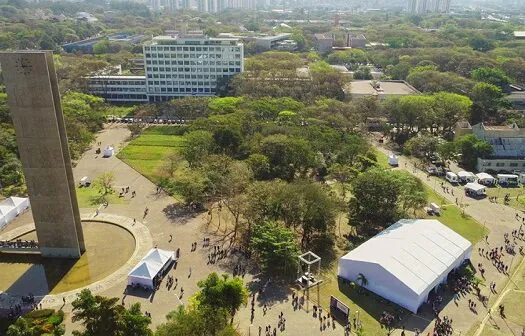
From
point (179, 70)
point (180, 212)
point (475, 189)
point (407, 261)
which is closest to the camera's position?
point (407, 261)

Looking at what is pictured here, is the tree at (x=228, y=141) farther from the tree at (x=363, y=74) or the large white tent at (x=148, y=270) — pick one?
the tree at (x=363, y=74)

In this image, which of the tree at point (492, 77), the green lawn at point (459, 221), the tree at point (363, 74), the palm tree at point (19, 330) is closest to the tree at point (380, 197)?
the green lawn at point (459, 221)

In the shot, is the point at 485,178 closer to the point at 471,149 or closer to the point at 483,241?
the point at 471,149

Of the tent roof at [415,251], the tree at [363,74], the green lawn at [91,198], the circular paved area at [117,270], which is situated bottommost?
the green lawn at [91,198]

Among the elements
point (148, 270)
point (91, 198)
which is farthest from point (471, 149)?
point (91, 198)

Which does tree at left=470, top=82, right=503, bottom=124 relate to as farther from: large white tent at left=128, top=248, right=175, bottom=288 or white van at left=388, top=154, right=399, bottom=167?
large white tent at left=128, top=248, right=175, bottom=288

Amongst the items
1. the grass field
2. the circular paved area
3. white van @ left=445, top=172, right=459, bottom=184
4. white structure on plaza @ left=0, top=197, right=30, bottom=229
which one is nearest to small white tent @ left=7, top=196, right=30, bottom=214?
white structure on plaza @ left=0, top=197, right=30, bottom=229
